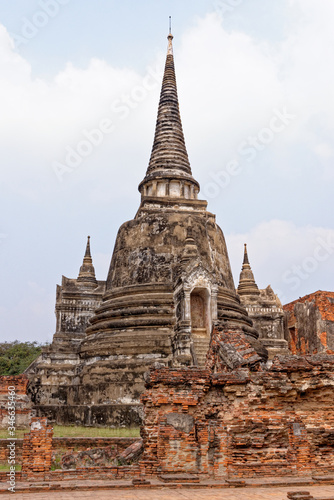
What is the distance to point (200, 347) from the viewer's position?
58.2ft

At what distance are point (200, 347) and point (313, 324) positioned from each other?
49.1 feet

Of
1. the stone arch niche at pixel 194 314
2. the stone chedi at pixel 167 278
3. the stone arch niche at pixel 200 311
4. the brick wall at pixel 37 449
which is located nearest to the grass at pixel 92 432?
the stone chedi at pixel 167 278

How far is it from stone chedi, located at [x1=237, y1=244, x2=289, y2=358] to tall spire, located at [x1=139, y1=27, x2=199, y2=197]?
7384mm

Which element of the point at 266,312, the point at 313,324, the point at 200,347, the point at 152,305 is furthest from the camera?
the point at 313,324

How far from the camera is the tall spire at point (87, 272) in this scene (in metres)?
26.5

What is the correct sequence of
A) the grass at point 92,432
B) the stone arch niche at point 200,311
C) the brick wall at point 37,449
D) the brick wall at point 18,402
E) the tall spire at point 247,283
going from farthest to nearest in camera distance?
the tall spire at point 247,283, the stone arch niche at point 200,311, the brick wall at point 18,402, the grass at point 92,432, the brick wall at point 37,449

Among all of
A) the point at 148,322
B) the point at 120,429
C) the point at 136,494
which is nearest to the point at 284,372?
the point at 136,494

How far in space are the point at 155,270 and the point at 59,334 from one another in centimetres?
588

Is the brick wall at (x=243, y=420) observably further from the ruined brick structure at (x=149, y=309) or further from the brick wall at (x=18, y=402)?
the brick wall at (x=18, y=402)

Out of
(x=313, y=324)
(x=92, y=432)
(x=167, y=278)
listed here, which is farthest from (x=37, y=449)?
(x=313, y=324)

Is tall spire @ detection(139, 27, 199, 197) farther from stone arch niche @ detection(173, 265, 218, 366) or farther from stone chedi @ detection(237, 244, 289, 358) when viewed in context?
stone chedi @ detection(237, 244, 289, 358)

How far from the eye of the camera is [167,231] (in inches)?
841

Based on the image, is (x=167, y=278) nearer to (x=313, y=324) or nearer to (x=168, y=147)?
(x=168, y=147)

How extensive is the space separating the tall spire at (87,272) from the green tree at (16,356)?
20213 millimetres
